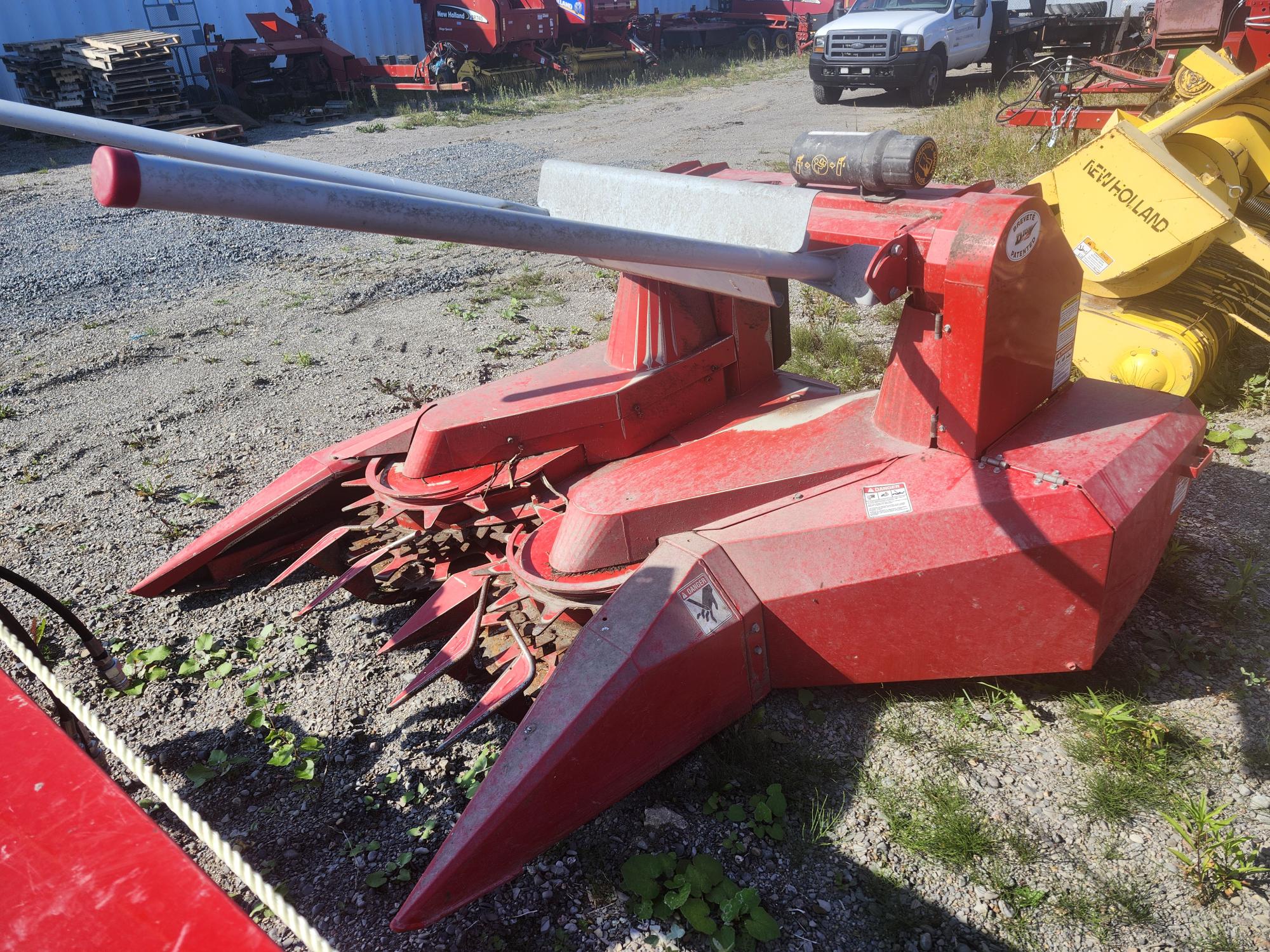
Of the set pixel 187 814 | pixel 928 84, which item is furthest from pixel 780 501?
pixel 928 84

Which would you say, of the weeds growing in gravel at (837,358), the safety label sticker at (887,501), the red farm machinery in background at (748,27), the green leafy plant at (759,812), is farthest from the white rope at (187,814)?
the red farm machinery in background at (748,27)

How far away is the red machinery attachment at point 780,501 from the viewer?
7.70 feet

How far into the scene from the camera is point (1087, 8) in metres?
14.2

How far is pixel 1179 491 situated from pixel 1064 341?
0.56 meters

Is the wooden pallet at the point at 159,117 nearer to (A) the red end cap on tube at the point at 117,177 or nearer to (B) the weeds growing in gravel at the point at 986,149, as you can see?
(B) the weeds growing in gravel at the point at 986,149

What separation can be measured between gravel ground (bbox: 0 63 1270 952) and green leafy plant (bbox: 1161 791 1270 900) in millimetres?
44

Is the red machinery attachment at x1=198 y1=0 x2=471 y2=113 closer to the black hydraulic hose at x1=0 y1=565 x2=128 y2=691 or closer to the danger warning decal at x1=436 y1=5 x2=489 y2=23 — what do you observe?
the danger warning decal at x1=436 y1=5 x2=489 y2=23

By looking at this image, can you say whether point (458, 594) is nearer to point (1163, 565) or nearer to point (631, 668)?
point (631, 668)

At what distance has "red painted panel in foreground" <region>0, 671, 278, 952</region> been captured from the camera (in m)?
1.31

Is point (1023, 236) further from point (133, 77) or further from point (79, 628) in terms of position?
point (133, 77)

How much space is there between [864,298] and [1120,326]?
89.8 inches

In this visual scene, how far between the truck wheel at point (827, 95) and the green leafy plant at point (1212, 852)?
540 inches

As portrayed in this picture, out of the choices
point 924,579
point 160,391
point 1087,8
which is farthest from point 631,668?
point 1087,8

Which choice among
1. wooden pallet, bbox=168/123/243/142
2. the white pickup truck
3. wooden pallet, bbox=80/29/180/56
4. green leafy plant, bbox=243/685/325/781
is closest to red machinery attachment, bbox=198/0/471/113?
wooden pallet, bbox=80/29/180/56
